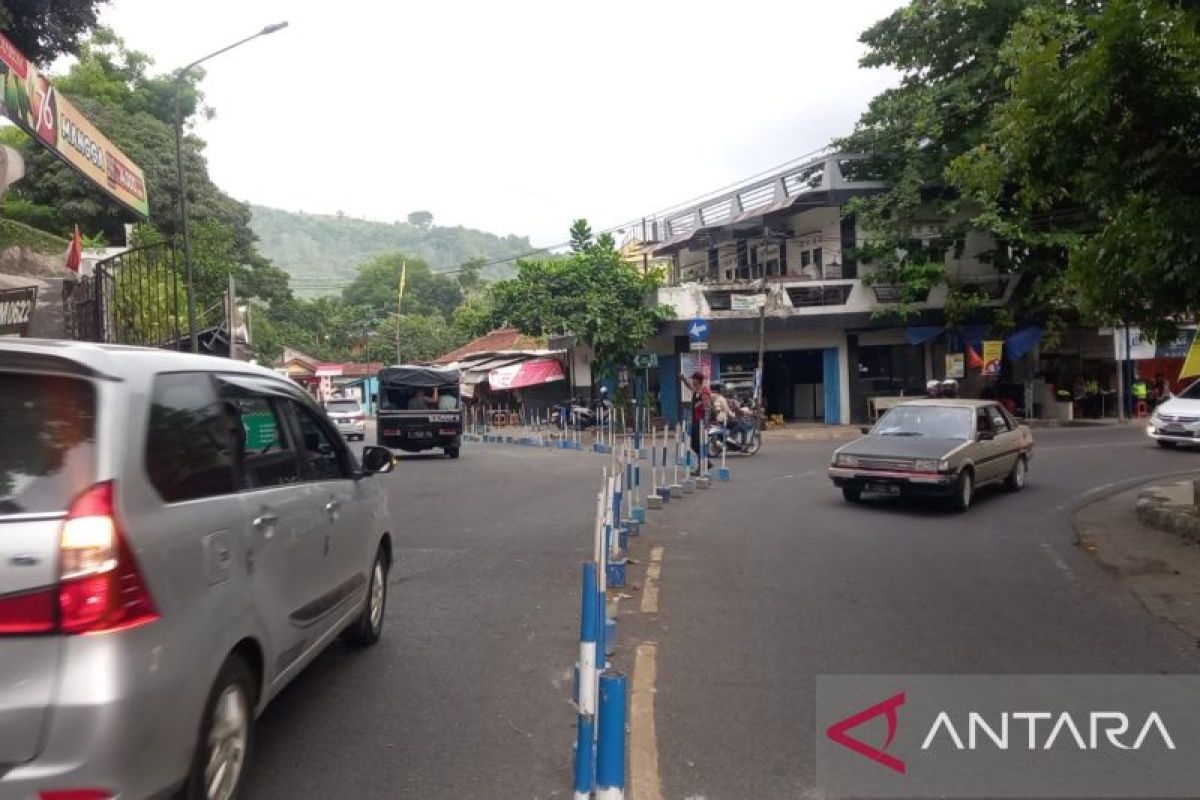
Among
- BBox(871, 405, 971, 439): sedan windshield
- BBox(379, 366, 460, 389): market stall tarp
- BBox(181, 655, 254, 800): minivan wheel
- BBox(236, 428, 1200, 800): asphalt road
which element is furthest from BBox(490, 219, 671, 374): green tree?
BBox(181, 655, 254, 800): minivan wheel

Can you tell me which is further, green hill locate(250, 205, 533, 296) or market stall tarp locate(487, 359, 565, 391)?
green hill locate(250, 205, 533, 296)

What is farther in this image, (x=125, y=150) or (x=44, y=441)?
(x=125, y=150)

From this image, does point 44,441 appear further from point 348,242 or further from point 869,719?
point 348,242

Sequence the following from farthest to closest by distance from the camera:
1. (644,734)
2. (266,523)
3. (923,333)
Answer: (923,333) → (644,734) → (266,523)

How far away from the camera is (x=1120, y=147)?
7168 mm

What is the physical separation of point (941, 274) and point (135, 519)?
2669 centimetres

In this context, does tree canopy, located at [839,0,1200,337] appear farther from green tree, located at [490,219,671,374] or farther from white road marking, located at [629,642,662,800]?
green tree, located at [490,219,671,374]

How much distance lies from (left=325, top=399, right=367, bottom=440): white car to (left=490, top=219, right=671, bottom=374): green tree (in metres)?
7.17

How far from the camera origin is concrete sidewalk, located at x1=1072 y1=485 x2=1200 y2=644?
21.8ft

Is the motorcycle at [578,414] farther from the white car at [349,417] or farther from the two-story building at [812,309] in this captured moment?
→ the white car at [349,417]

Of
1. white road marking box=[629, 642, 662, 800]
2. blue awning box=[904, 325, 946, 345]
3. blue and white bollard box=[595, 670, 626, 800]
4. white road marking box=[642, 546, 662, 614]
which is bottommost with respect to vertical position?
white road marking box=[629, 642, 662, 800]

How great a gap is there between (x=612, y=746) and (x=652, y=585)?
4.56 m

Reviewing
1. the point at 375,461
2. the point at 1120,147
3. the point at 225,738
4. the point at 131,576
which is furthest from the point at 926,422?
the point at 131,576

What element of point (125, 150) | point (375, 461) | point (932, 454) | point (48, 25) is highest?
point (125, 150)
